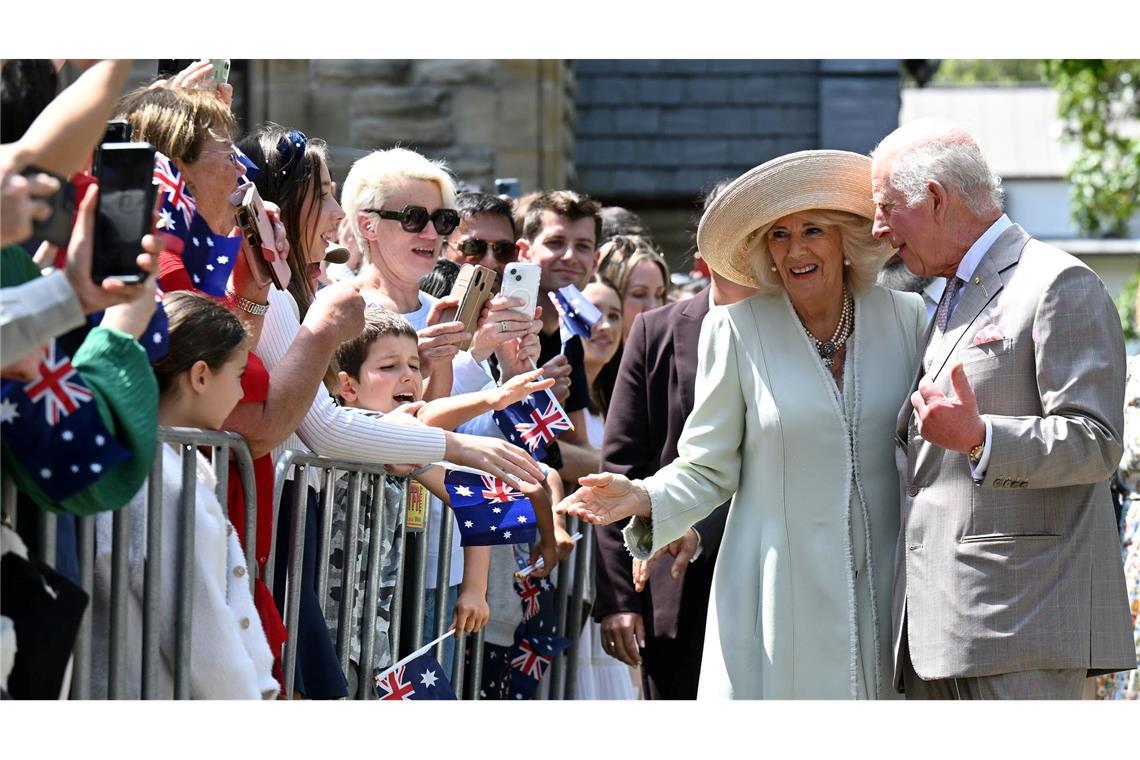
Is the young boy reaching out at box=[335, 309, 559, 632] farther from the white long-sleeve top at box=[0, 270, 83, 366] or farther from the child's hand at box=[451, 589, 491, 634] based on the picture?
the white long-sleeve top at box=[0, 270, 83, 366]

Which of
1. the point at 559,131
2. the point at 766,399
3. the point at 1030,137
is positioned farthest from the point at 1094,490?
the point at 1030,137

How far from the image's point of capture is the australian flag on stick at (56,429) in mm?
3041

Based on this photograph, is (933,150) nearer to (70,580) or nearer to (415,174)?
(415,174)

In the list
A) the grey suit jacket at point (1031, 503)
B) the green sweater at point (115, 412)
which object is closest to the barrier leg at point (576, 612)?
the grey suit jacket at point (1031, 503)

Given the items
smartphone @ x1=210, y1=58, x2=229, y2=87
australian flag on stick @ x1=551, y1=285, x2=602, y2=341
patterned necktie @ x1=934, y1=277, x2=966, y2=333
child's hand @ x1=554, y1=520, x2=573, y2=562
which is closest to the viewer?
patterned necktie @ x1=934, y1=277, x2=966, y2=333

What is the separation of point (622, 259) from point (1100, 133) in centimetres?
1104

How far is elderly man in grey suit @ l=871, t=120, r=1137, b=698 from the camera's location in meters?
4.00

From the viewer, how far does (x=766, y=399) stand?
454cm

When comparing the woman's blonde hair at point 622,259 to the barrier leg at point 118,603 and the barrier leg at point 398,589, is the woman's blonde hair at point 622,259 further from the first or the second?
the barrier leg at point 118,603

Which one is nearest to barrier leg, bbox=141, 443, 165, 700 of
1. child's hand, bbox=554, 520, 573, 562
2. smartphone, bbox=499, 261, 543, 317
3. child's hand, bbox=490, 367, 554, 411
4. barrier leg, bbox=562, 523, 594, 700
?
child's hand, bbox=490, 367, 554, 411

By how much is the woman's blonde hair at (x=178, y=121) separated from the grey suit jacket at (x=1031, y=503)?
77.2 inches

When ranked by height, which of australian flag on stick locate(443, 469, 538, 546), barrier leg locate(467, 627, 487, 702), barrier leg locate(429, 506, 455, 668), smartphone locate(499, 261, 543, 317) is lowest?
barrier leg locate(467, 627, 487, 702)

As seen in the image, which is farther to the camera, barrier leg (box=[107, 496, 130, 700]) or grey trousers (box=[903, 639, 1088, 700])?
grey trousers (box=[903, 639, 1088, 700])
